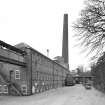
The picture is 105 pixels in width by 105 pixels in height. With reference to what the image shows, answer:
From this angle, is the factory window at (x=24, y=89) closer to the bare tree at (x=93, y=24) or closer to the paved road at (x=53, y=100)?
the paved road at (x=53, y=100)

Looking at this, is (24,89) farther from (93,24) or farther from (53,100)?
(93,24)

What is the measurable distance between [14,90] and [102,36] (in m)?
17.4

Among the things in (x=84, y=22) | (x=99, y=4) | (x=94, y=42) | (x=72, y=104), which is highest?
(x=99, y=4)

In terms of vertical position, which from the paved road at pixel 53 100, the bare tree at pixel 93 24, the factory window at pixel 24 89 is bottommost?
the paved road at pixel 53 100

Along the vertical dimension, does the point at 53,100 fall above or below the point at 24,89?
below

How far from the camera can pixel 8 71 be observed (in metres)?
30.6

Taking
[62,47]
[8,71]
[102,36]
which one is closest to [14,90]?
[8,71]

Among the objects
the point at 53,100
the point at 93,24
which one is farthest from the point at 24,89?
the point at 93,24

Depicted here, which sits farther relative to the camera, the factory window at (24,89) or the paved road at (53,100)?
the factory window at (24,89)

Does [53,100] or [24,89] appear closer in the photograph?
[53,100]

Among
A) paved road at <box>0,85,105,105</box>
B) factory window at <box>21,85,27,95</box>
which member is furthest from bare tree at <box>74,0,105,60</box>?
factory window at <box>21,85,27,95</box>

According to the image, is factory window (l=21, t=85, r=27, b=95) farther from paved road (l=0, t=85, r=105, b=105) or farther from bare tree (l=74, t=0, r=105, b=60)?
bare tree (l=74, t=0, r=105, b=60)

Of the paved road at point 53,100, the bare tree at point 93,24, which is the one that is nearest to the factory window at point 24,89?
the paved road at point 53,100

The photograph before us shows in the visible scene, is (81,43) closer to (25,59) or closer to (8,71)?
(25,59)
